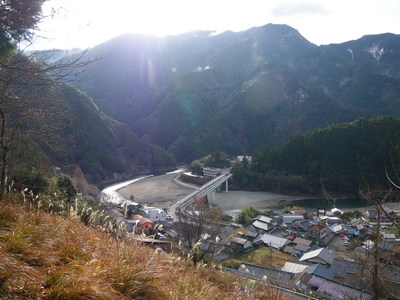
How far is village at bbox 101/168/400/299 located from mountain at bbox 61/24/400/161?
107 ft

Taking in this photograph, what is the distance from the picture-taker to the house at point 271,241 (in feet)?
59.3

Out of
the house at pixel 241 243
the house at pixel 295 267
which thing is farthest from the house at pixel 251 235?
the house at pixel 295 267

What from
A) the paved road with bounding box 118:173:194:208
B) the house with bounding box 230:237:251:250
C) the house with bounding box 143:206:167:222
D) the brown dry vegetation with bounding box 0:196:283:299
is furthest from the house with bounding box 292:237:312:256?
the brown dry vegetation with bounding box 0:196:283:299

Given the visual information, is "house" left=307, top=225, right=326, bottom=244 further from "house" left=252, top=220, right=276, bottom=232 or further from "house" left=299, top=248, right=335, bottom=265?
"house" left=299, top=248, right=335, bottom=265

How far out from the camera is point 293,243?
61.7ft

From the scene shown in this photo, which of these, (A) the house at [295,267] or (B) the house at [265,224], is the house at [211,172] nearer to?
(B) the house at [265,224]

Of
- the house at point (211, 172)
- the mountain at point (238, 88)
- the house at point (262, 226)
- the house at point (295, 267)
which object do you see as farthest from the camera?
the mountain at point (238, 88)

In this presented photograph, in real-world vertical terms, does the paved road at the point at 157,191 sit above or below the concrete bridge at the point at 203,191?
below

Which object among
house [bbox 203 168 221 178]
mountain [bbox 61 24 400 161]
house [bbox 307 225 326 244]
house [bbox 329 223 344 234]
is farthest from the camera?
mountain [bbox 61 24 400 161]

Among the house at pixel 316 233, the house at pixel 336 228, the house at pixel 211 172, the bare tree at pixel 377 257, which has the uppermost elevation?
the bare tree at pixel 377 257

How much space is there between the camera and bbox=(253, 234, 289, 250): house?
18078mm

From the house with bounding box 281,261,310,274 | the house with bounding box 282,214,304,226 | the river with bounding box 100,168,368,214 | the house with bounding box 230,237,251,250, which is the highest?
the house with bounding box 281,261,310,274

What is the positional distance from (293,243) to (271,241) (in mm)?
1627

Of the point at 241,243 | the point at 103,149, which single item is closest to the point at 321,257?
the point at 241,243
